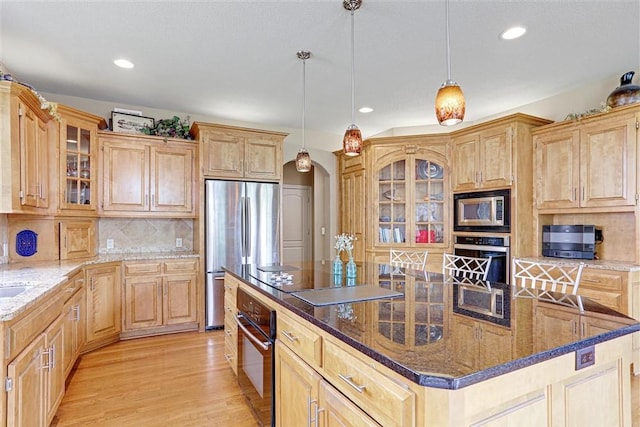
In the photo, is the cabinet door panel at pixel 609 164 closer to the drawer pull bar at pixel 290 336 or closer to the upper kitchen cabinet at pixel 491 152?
the upper kitchen cabinet at pixel 491 152

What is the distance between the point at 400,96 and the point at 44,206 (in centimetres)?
365

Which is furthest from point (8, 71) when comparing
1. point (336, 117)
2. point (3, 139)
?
point (336, 117)

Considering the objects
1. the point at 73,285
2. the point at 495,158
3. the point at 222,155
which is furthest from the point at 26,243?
the point at 495,158

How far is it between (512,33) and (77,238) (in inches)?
170

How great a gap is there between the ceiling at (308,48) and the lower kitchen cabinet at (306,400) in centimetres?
213

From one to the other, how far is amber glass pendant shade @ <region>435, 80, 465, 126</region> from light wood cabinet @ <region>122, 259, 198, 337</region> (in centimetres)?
322

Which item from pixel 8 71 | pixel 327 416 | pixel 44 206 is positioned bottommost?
pixel 327 416

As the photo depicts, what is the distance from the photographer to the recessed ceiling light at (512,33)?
2.52 metres

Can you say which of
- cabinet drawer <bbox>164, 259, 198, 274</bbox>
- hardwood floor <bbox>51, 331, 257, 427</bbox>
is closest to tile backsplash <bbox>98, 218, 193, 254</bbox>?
cabinet drawer <bbox>164, 259, 198, 274</bbox>

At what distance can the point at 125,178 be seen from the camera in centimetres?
386

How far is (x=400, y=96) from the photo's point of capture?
13.0 ft

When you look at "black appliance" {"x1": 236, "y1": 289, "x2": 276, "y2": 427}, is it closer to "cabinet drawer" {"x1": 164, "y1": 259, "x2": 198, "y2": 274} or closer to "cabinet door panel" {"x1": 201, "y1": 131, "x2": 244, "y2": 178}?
"cabinet drawer" {"x1": 164, "y1": 259, "x2": 198, "y2": 274}

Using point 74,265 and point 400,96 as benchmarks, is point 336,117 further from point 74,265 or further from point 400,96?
point 74,265

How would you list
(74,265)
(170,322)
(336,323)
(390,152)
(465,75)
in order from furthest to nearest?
(390,152) → (170,322) → (465,75) → (74,265) → (336,323)
